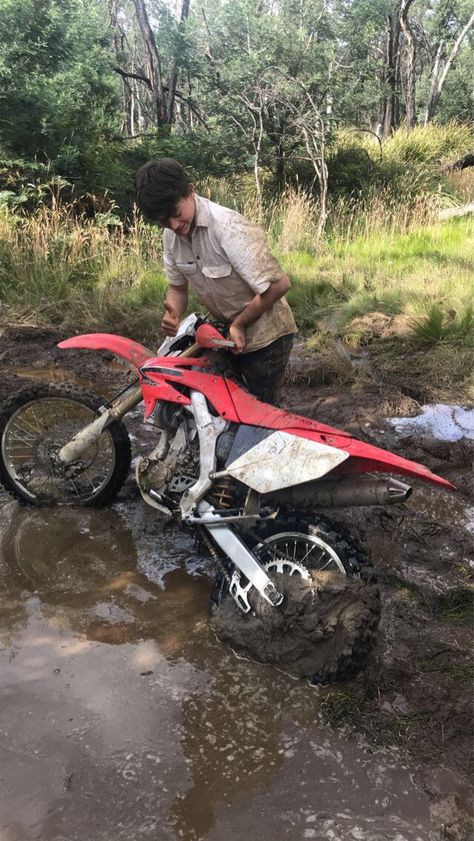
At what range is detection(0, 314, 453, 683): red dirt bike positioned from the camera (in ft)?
8.30

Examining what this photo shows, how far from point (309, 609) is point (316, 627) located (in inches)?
3.0

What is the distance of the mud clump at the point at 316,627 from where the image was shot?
2.52 m

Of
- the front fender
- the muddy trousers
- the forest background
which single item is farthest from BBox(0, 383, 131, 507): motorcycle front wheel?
the forest background

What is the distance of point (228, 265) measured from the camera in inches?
117

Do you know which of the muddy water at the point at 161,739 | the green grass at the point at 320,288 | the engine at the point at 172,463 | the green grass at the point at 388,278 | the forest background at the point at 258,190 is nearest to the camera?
the muddy water at the point at 161,739

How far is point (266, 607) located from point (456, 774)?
92 cm

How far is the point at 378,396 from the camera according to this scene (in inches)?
214

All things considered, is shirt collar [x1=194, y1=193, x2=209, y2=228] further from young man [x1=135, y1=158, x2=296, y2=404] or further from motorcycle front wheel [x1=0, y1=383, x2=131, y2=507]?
motorcycle front wheel [x1=0, y1=383, x2=131, y2=507]

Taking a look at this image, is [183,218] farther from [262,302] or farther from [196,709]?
[196,709]

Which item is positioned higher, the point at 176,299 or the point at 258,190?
the point at 258,190

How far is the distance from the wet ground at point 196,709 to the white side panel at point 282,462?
821mm

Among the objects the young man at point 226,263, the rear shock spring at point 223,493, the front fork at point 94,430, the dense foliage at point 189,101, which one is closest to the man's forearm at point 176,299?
the young man at point 226,263

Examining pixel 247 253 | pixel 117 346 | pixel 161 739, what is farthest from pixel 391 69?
pixel 161 739

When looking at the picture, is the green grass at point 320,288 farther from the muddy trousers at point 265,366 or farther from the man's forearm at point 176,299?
the man's forearm at point 176,299
